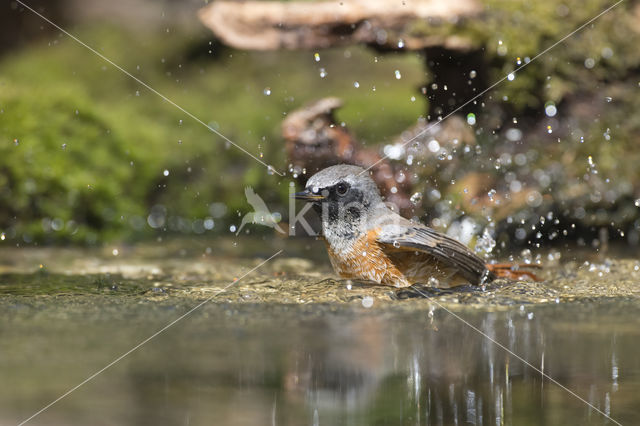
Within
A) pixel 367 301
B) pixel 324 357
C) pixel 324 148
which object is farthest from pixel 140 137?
pixel 324 357

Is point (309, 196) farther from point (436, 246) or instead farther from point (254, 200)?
point (254, 200)

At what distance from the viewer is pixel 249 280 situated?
4121mm

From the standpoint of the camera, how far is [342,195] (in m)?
3.93

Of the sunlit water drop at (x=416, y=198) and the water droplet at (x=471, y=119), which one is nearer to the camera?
the sunlit water drop at (x=416, y=198)

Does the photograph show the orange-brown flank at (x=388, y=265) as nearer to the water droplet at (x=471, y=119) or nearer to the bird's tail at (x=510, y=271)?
the bird's tail at (x=510, y=271)

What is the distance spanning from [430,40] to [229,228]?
2.25 m

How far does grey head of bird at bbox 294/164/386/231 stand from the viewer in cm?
388

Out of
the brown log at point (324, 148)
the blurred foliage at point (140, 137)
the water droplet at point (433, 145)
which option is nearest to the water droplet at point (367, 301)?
the brown log at point (324, 148)

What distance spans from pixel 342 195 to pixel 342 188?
0.13 ft

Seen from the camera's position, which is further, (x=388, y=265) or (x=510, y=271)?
(x=510, y=271)

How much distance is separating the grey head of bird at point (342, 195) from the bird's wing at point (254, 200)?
8.94 ft

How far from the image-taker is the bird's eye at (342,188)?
390 cm

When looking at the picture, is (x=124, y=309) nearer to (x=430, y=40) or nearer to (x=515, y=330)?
(x=515, y=330)

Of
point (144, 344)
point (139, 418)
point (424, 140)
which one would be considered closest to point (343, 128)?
point (424, 140)
